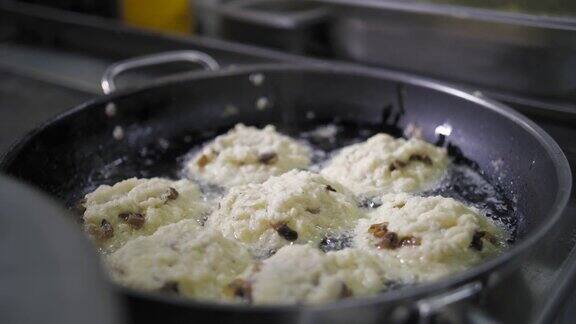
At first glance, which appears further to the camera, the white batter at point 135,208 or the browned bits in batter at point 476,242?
the white batter at point 135,208

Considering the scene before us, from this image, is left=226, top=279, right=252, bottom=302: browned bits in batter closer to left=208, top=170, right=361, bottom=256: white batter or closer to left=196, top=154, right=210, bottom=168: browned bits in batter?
left=208, top=170, right=361, bottom=256: white batter

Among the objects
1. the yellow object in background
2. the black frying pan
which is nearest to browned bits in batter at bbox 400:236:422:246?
the black frying pan

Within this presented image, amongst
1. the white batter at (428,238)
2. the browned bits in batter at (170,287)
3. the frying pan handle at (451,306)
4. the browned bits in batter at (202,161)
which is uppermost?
the browned bits in batter at (202,161)

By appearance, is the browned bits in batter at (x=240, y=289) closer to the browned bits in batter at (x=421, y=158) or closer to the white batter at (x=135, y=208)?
the white batter at (x=135, y=208)

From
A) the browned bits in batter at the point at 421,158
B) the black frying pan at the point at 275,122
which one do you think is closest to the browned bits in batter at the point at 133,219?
the black frying pan at the point at 275,122

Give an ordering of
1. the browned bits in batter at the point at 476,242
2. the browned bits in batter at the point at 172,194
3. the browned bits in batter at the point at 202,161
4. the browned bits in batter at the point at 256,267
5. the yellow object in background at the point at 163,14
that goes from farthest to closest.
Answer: the yellow object in background at the point at 163,14
the browned bits in batter at the point at 202,161
the browned bits in batter at the point at 172,194
the browned bits in batter at the point at 476,242
the browned bits in batter at the point at 256,267

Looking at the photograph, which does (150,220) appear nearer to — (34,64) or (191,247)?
(191,247)

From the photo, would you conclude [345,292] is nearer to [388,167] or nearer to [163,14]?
[388,167]

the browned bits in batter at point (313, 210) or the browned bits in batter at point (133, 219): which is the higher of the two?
the browned bits in batter at point (133, 219)
